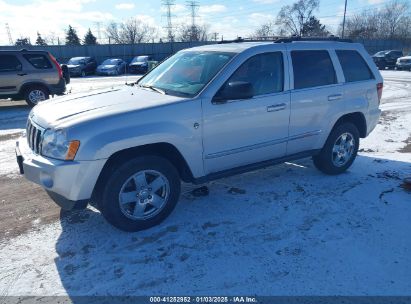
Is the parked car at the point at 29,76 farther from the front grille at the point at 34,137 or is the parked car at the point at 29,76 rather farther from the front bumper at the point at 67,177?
the front bumper at the point at 67,177

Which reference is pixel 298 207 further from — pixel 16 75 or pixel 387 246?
pixel 16 75

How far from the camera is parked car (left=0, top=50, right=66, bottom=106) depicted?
11164 millimetres

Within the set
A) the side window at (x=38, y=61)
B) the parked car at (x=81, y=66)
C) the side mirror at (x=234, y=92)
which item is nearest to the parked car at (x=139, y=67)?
the parked car at (x=81, y=66)

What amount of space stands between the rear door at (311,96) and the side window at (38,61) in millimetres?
9617

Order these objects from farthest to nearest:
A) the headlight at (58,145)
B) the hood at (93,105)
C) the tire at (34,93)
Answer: the tire at (34,93) → the hood at (93,105) → the headlight at (58,145)

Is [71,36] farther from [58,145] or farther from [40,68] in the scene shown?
[58,145]

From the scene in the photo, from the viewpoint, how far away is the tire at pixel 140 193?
3.50 m

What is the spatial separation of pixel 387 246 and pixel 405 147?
4.03 meters

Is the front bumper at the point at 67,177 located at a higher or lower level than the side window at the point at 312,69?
lower

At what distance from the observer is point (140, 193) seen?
369 cm

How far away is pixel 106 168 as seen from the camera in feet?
11.5

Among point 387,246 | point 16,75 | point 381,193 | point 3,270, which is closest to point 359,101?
point 381,193

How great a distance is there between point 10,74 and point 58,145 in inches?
376

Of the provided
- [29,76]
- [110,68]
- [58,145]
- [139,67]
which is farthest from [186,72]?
[139,67]
